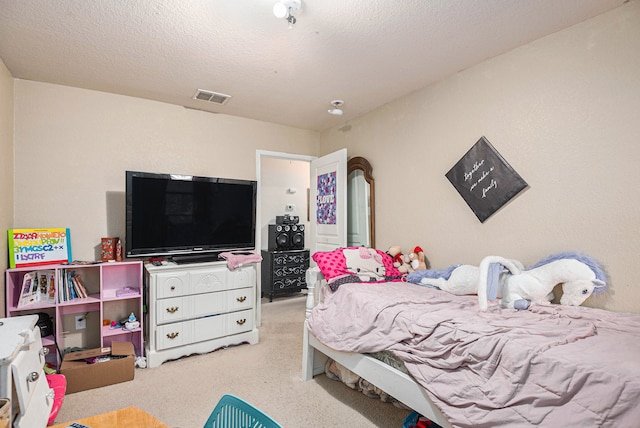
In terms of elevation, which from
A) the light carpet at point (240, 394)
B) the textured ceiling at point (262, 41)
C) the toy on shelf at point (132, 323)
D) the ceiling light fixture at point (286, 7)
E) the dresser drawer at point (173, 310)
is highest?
the textured ceiling at point (262, 41)

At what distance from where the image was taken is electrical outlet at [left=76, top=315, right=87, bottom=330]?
2871 mm

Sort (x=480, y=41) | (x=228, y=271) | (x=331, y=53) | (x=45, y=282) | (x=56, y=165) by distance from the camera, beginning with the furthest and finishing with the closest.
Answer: (x=228, y=271), (x=56, y=165), (x=45, y=282), (x=331, y=53), (x=480, y=41)

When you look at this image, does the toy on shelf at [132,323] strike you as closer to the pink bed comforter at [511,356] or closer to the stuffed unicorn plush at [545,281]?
the pink bed comforter at [511,356]

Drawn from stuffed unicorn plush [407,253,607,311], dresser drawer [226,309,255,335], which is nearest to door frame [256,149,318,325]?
dresser drawer [226,309,255,335]

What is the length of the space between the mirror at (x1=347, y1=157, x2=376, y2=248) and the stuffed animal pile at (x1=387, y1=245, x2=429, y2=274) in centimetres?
46

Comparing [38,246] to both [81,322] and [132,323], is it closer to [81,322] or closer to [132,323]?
[81,322]

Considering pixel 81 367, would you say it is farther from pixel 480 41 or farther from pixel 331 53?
pixel 480 41

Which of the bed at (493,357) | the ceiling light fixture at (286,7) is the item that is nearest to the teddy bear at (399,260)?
the bed at (493,357)

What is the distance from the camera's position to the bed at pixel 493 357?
109 centimetres

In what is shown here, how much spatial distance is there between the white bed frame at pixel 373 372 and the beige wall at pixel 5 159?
89.8 inches

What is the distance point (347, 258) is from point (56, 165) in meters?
2.68

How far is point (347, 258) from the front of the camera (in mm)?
2758

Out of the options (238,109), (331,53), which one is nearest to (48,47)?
(238,109)

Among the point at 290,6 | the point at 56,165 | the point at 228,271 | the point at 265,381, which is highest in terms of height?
the point at 290,6
